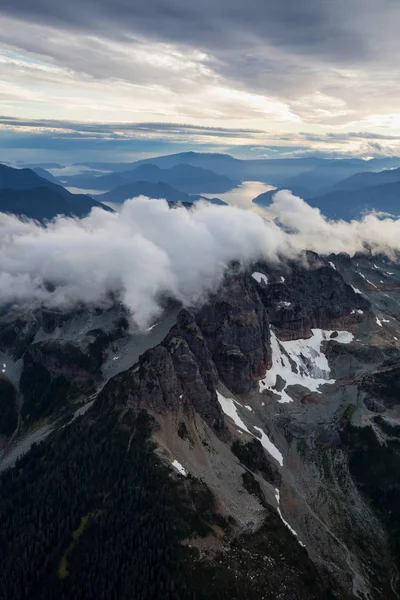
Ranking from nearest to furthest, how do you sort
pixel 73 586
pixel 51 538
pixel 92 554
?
pixel 73 586
pixel 92 554
pixel 51 538

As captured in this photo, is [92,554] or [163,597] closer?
[163,597]

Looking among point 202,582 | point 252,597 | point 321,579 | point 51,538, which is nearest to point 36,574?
point 51,538

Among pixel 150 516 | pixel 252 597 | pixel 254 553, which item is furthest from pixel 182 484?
pixel 252 597

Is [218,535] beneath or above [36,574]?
above

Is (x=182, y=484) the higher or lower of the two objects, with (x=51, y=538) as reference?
higher

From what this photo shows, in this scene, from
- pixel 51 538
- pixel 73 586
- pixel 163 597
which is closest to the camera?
pixel 163 597

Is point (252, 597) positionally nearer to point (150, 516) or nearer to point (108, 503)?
point (150, 516)

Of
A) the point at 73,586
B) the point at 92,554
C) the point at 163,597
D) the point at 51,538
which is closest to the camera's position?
the point at 163,597

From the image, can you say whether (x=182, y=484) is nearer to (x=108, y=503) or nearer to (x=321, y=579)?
(x=108, y=503)

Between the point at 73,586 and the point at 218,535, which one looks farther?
the point at 218,535
